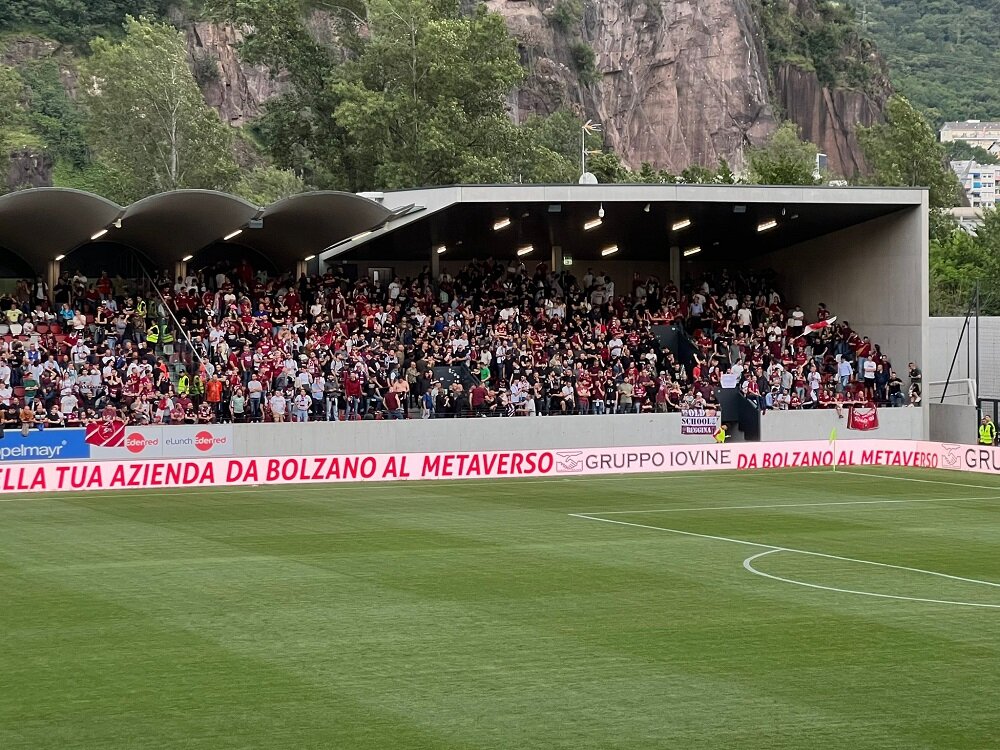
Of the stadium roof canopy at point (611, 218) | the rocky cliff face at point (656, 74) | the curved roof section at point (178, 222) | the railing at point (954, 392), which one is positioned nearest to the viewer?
the curved roof section at point (178, 222)

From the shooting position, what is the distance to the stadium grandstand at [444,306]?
41.2m

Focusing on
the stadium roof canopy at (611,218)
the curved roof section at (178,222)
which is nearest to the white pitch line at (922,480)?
the stadium roof canopy at (611,218)

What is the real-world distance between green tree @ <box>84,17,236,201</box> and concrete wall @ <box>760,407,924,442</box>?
44.9 m

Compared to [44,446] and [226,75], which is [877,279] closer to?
[44,446]

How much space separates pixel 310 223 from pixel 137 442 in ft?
30.2

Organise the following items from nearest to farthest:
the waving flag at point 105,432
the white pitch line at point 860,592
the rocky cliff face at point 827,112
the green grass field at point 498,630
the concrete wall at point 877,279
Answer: the green grass field at point 498,630, the white pitch line at point 860,592, the waving flag at point 105,432, the concrete wall at point 877,279, the rocky cliff face at point 827,112

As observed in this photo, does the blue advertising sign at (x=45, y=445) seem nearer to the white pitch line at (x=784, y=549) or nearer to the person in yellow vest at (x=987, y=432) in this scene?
the white pitch line at (x=784, y=549)

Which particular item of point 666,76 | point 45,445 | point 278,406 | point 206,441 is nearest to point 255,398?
point 278,406

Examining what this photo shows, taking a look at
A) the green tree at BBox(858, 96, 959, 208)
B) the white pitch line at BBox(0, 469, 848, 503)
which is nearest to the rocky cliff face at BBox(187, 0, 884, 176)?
the green tree at BBox(858, 96, 959, 208)

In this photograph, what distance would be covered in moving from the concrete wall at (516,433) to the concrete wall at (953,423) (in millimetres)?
1265

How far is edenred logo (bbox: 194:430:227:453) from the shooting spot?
130 ft

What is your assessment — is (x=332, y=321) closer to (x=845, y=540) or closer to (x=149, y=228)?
(x=149, y=228)

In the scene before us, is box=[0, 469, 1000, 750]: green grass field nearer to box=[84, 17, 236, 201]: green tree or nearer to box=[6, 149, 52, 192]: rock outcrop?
box=[84, 17, 236, 201]: green tree

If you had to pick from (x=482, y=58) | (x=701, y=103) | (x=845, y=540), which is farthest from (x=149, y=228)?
(x=701, y=103)
